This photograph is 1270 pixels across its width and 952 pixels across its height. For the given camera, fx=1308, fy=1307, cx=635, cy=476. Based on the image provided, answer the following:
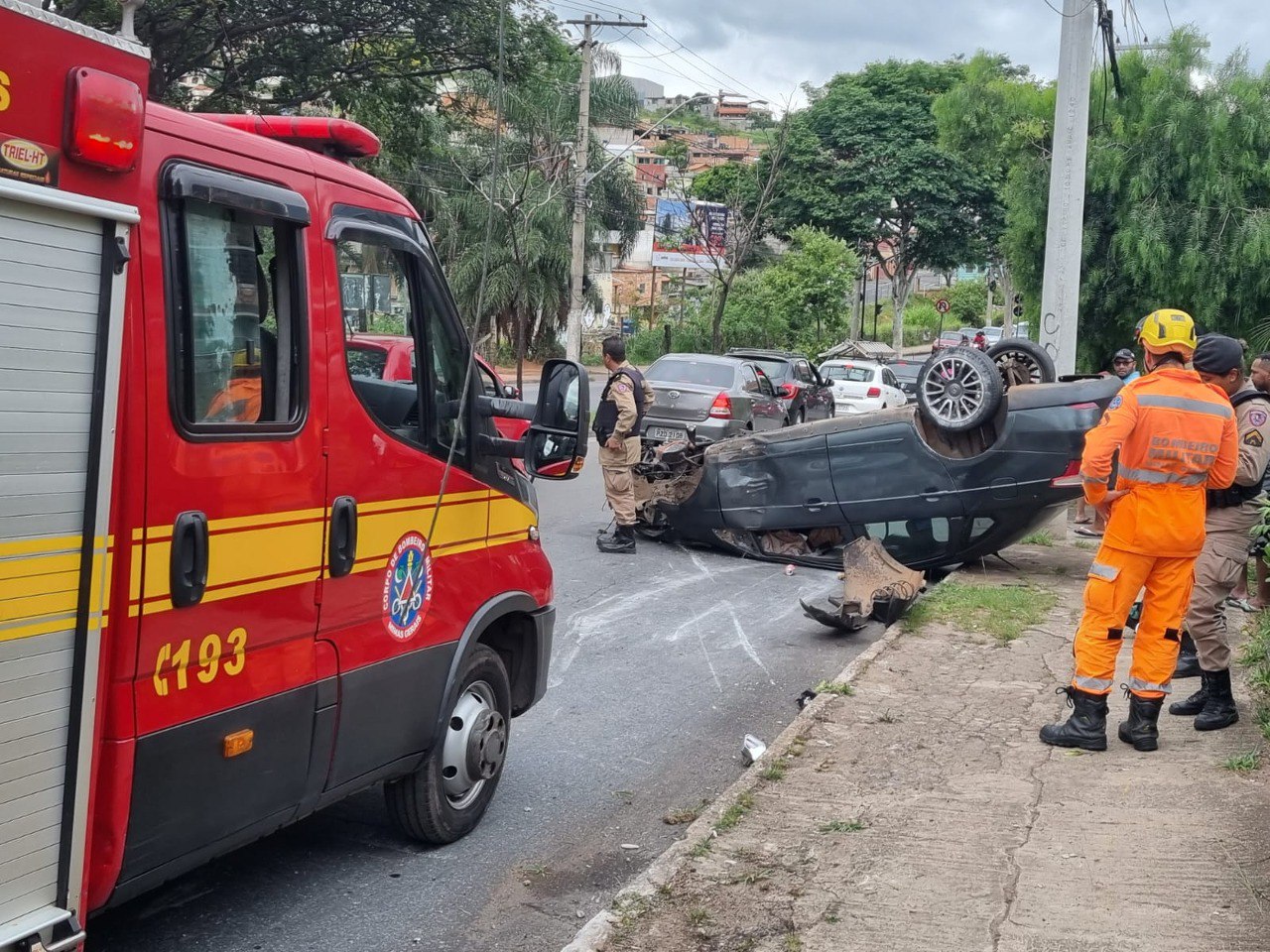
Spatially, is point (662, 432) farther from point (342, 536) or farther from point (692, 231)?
point (692, 231)

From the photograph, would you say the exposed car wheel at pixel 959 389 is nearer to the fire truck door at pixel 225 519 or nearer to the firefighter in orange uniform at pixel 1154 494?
the firefighter in orange uniform at pixel 1154 494

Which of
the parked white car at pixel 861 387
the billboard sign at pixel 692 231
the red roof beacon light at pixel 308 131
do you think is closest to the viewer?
the red roof beacon light at pixel 308 131

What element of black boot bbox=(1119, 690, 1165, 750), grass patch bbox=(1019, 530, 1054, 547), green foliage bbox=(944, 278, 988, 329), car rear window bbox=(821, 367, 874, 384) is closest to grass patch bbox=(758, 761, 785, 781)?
black boot bbox=(1119, 690, 1165, 750)

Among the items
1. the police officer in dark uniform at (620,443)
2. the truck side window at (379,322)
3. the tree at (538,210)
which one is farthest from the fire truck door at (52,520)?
the tree at (538,210)

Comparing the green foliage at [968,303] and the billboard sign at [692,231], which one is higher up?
the green foliage at [968,303]

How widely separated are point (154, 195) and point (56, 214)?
417mm

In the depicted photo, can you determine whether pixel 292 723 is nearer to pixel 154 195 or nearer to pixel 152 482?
pixel 152 482

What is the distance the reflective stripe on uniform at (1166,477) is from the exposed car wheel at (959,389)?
4171 millimetres

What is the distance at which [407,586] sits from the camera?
4.31 metres

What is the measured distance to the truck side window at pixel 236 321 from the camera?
3330 millimetres

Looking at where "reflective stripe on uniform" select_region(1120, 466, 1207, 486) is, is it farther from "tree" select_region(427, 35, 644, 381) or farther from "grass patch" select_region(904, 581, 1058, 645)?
"tree" select_region(427, 35, 644, 381)

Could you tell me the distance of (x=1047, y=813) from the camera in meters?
5.09

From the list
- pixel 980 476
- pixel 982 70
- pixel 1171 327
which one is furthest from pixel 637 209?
pixel 1171 327

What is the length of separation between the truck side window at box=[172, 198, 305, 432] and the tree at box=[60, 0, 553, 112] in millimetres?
10750
